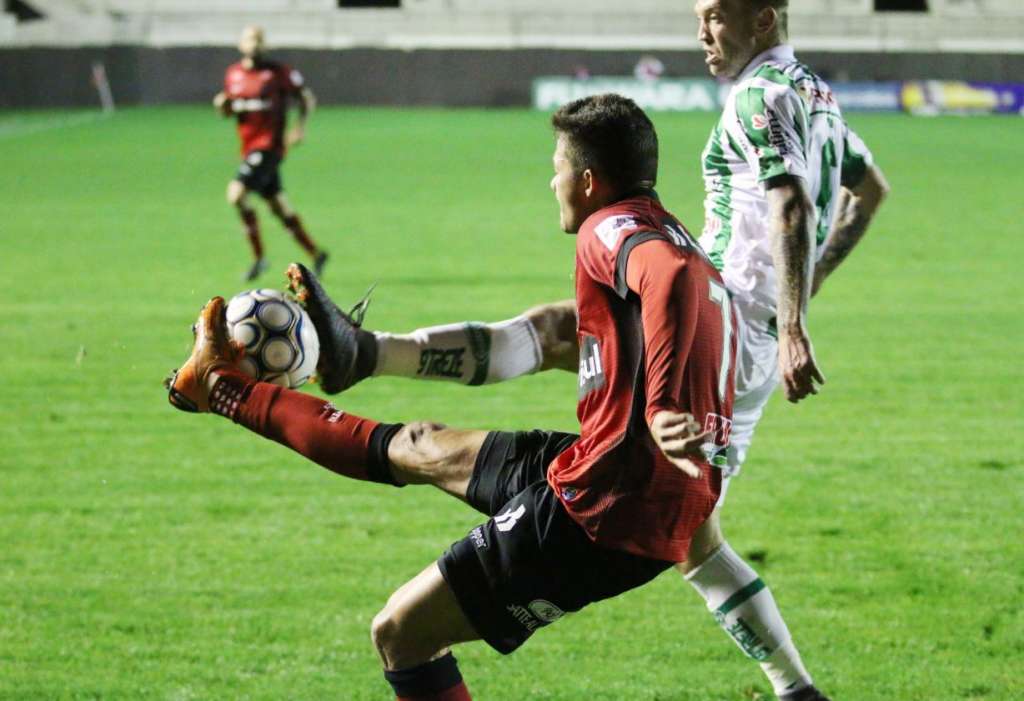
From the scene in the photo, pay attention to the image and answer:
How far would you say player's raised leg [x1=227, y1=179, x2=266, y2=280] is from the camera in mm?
13859

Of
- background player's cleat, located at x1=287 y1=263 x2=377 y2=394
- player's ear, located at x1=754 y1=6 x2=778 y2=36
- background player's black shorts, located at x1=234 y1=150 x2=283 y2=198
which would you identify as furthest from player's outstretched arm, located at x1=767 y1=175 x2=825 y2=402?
background player's black shorts, located at x1=234 y1=150 x2=283 y2=198

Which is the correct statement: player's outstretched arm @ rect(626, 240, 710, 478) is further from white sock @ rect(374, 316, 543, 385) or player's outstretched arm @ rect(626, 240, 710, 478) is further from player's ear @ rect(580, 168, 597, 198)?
white sock @ rect(374, 316, 543, 385)

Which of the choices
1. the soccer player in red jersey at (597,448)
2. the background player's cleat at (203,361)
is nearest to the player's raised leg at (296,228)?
the background player's cleat at (203,361)

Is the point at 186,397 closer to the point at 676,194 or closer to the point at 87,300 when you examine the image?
the point at 87,300

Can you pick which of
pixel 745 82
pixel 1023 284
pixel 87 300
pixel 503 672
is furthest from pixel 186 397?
pixel 1023 284

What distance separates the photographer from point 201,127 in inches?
1233

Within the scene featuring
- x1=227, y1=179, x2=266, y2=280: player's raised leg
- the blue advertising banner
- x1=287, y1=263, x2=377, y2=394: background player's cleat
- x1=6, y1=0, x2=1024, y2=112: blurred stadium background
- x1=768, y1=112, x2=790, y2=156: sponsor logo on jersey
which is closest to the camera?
x1=768, y1=112, x2=790, y2=156: sponsor logo on jersey

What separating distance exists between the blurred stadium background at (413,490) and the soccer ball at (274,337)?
41.0 inches

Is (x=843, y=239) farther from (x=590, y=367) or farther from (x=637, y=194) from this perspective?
(x=590, y=367)

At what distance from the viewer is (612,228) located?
3.57 meters

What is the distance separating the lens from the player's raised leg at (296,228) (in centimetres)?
1398

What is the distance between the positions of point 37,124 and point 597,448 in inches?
1205

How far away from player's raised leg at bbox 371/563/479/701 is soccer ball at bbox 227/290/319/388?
3.69 ft

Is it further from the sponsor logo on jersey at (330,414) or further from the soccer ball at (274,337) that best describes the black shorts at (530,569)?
the soccer ball at (274,337)
